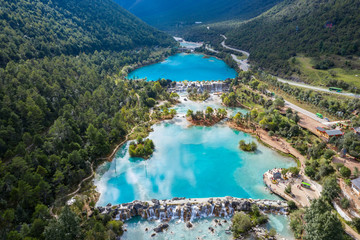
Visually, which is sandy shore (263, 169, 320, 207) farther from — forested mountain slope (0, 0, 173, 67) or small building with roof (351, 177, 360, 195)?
forested mountain slope (0, 0, 173, 67)

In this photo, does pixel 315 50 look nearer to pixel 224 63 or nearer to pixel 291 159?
pixel 224 63

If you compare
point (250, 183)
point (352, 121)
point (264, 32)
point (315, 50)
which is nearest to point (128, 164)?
point (250, 183)

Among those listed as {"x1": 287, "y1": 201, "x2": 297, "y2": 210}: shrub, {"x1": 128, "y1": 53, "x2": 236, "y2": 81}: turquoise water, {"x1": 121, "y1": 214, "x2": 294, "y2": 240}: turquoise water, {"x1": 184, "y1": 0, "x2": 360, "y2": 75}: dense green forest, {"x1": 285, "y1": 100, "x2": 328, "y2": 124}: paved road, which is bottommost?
{"x1": 121, "y1": 214, "x2": 294, "y2": 240}: turquoise water

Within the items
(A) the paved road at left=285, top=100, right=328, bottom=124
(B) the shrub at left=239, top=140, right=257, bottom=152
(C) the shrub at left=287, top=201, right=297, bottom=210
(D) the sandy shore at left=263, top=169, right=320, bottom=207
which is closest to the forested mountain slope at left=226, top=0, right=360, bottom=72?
(A) the paved road at left=285, top=100, right=328, bottom=124

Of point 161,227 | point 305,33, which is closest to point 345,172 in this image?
point 161,227

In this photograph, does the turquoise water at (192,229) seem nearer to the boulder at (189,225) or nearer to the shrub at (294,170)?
the boulder at (189,225)

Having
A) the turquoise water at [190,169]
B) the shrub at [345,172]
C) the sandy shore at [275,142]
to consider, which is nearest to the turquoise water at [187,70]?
the sandy shore at [275,142]
